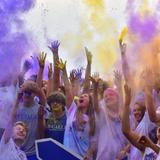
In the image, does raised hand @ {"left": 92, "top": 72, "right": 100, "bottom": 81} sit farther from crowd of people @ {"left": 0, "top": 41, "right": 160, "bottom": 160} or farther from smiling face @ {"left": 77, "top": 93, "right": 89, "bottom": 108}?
smiling face @ {"left": 77, "top": 93, "right": 89, "bottom": 108}

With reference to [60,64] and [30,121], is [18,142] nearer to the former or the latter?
[30,121]

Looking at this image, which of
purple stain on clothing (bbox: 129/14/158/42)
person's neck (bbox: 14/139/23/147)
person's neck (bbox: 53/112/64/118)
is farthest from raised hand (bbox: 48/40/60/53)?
person's neck (bbox: 14/139/23/147)

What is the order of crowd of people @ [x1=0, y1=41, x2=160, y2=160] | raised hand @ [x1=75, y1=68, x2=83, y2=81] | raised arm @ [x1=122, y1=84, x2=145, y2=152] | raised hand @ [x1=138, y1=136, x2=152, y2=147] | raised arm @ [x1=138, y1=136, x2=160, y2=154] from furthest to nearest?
raised hand @ [x1=75, y1=68, x2=83, y2=81]
crowd of people @ [x1=0, y1=41, x2=160, y2=160]
raised arm @ [x1=122, y1=84, x2=145, y2=152]
raised hand @ [x1=138, y1=136, x2=152, y2=147]
raised arm @ [x1=138, y1=136, x2=160, y2=154]

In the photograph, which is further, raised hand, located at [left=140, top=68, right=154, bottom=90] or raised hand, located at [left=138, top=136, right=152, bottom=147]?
raised hand, located at [left=140, top=68, right=154, bottom=90]

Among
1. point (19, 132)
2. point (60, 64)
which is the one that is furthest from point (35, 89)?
point (19, 132)

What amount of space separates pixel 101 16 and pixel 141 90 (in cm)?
104

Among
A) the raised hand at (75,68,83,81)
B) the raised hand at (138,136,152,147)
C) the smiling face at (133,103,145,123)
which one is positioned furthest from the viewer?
the raised hand at (75,68,83,81)

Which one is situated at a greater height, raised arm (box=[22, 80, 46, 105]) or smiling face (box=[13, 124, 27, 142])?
raised arm (box=[22, 80, 46, 105])

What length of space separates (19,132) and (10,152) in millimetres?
235

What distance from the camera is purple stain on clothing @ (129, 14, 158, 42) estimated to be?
229 inches

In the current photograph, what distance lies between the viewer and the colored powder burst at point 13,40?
5969mm

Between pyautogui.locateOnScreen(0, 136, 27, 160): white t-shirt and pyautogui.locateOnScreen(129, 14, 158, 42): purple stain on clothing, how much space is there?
5.51ft

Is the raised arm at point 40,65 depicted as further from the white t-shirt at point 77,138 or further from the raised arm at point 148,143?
the raised arm at point 148,143

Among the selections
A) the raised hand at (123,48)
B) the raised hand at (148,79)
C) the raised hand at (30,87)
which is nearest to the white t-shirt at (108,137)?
the raised hand at (148,79)
